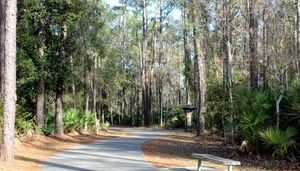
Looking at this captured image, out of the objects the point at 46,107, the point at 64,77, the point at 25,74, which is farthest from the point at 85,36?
the point at 25,74

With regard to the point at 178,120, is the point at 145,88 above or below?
above

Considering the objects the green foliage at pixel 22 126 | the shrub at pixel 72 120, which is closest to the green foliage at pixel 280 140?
the green foliage at pixel 22 126

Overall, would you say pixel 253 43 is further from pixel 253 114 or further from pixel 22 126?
pixel 22 126

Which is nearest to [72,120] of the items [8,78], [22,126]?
[22,126]

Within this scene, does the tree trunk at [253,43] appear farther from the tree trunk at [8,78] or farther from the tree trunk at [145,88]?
the tree trunk at [145,88]

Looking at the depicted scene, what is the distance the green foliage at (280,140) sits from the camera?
1614 centimetres

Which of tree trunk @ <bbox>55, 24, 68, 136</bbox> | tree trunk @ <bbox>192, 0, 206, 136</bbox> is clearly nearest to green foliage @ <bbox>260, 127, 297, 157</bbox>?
tree trunk @ <bbox>192, 0, 206, 136</bbox>

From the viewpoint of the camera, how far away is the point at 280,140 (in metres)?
16.2

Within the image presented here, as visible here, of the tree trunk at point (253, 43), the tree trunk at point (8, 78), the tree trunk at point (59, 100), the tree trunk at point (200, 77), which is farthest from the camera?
the tree trunk at point (200, 77)

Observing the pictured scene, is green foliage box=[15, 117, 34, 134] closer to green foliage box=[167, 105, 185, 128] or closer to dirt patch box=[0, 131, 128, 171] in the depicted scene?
dirt patch box=[0, 131, 128, 171]

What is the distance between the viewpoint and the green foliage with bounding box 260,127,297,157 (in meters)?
16.1

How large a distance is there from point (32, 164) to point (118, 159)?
3.04 meters

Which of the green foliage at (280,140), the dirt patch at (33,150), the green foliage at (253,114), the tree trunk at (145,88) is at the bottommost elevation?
the dirt patch at (33,150)

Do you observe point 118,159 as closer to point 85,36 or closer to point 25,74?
point 25,74
